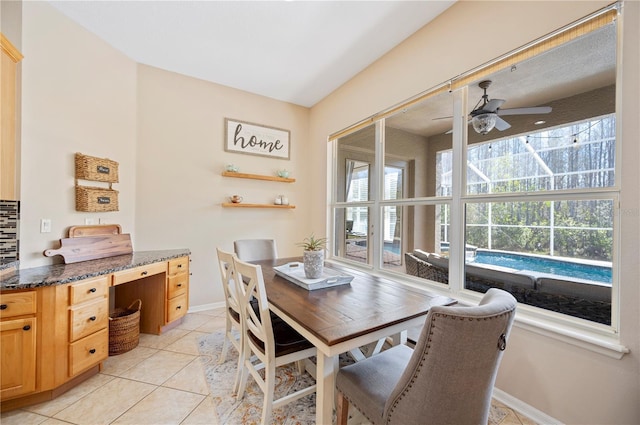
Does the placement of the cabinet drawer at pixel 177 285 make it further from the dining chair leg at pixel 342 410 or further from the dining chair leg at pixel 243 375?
the dining chair leg at pixel 342 410

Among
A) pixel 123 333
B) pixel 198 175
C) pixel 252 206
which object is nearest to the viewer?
pixel 123 333

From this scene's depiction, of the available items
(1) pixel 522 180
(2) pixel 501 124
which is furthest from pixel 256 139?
(1) pixel 522 180

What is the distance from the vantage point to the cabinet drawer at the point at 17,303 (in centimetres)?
155

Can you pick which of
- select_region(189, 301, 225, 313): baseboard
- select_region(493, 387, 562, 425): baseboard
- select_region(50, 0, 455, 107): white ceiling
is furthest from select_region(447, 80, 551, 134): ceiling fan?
select_region(189, 301, 225, 313): baseboard

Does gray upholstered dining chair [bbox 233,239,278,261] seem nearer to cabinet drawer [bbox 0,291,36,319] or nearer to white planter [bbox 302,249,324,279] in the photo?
white planter [bbox 302,249,324,279]

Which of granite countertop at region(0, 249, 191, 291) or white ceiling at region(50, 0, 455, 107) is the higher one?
white ceiling at region(50, 0, 455, 107)

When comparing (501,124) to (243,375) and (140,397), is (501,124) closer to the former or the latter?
(243,375)

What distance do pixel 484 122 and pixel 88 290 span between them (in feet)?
10.7

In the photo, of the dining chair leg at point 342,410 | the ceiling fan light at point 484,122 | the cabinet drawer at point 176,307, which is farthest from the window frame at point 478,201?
the cabinet drawer at point 176,307

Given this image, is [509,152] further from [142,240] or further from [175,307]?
[142,240]

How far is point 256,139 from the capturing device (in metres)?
3.66

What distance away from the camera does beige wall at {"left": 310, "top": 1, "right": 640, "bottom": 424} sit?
4.19ft

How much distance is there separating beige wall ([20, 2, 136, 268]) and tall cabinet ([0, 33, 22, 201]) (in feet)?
0.18

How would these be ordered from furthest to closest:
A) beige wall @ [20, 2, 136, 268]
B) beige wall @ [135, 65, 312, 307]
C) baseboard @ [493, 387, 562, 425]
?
1. beige wall @ [135, 65, 312, 307]
2. beige wall @ [20, 2, 136, 268]
3. baseboard @ [493, 387, 562, 425]
